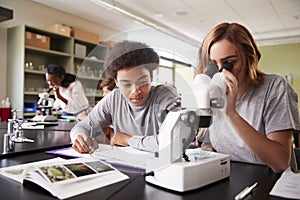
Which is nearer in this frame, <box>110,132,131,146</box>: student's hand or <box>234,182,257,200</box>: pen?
<box>234,182,257,200</box>: pen

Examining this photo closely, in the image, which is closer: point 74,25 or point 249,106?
point 249,106

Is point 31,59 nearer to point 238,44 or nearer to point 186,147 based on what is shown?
point 238,44

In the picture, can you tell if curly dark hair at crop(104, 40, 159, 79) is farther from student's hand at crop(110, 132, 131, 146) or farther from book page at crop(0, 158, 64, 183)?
book page at crop(0, 158, 64, 183)

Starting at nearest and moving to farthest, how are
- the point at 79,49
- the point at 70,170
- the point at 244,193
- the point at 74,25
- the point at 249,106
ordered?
the point at 244,193 → the point at 70,170 → the point at 249,106 → the point at 79,49 → the point at 74,25

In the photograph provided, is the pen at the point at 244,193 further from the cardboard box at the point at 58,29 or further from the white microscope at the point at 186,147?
the cardboard box at the point at 58,29

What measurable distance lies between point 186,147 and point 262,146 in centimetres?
31

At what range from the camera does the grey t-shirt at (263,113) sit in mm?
987

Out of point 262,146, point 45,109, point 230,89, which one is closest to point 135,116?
point 230,89

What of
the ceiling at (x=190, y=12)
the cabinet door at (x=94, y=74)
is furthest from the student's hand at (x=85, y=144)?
the ceiling at (x=190, y=12)

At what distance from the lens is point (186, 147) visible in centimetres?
75

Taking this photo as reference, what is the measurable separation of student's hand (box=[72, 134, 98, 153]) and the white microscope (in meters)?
0.30

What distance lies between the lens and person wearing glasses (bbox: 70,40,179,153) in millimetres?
775

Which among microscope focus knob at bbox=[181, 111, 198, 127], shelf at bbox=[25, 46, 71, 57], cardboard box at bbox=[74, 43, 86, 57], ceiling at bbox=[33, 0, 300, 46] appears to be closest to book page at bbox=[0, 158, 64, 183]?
microscope focus knob at bbox=[181, 111, 198, 127]

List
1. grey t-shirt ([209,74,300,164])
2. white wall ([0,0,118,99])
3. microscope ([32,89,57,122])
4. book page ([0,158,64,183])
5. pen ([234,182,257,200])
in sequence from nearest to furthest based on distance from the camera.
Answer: pen ([234,182,257,200]), book page ([0,158,64,183]), grey t-shirt ([209,74,300,164]), microscope ([32,89,57,122]), white wall ([0,0,118,99])
